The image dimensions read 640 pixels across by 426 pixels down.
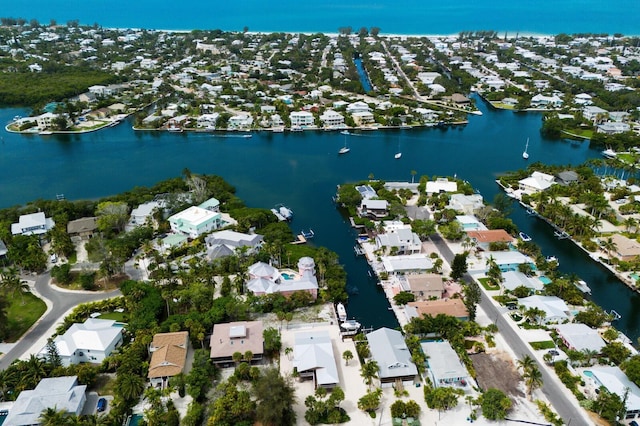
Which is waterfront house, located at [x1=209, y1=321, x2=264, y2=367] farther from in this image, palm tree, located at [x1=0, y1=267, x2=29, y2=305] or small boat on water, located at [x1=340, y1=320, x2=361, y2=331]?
palm tree, located at [x1=0, y1=267, x2=29, y2=305]

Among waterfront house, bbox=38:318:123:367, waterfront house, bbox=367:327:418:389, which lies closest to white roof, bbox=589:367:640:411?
waterfront house, bbox=367:327:418:389

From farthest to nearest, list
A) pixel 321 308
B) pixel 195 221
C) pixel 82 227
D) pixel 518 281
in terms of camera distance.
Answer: pixel 82 227 < pixel 195 221 < pixel 518 281 < pixel 321 308

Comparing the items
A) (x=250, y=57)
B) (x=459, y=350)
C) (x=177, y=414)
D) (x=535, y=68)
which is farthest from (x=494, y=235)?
(x=250, y=57)

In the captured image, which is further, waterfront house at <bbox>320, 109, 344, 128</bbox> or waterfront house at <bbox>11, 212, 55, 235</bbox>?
waterfront house at <bbox>320, 109, 344, 128</bbox>

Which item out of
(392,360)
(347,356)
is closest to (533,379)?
(392,360)

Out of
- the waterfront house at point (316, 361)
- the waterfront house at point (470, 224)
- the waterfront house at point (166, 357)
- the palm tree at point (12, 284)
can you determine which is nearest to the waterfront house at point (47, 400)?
the waterfront house at point (166, 357)

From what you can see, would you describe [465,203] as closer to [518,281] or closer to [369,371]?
[518,281]

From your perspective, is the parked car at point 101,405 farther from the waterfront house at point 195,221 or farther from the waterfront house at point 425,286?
the waterfront house at point 425,286
